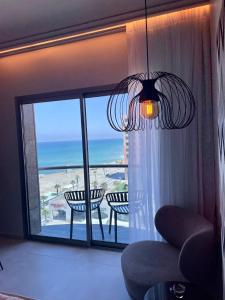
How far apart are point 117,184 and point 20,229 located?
1.70 meters

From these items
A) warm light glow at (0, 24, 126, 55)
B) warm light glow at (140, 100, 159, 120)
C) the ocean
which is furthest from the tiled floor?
warm light glow at (0, 24, 126, 55)

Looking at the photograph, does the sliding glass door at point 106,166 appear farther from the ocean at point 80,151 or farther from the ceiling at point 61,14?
→ the ceiling at point 61,14

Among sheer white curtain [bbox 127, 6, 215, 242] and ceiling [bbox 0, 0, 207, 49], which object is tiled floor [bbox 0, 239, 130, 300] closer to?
sheer white curtain [bbox 127, 6, 215, 242]

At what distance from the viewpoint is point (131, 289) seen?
238cm

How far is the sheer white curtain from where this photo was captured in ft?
9.50

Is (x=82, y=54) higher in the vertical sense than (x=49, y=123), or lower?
higher

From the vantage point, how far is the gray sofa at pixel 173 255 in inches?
87.0

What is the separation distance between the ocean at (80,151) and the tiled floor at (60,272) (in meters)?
1.22

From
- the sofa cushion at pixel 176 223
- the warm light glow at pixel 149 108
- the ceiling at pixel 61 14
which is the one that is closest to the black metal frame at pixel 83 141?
the ceiling at pixel 61 14

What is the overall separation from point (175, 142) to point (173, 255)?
3.86ft

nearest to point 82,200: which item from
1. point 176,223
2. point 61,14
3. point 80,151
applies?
Result: point 80,151

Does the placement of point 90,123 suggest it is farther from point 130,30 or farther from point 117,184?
point 130,30

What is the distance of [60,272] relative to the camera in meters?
3.14

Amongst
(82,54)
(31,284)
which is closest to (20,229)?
(31,284)
